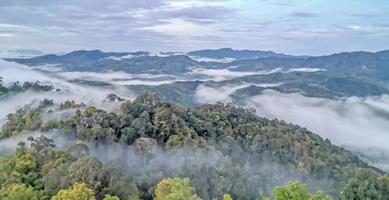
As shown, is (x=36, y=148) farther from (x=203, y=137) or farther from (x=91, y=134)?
(x=203, y=137)

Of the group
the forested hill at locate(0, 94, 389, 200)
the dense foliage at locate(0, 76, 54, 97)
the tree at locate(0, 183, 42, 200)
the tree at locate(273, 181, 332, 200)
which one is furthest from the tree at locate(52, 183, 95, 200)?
the dense foliage at locate(0, 76, 54, 97)

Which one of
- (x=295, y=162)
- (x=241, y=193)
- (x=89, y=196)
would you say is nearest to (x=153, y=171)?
(x=241, y=193)

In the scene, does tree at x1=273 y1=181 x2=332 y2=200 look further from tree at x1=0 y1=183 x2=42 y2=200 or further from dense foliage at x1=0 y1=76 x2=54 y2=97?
dense foliage at x1=0 y1=76 x2=54 y2=97

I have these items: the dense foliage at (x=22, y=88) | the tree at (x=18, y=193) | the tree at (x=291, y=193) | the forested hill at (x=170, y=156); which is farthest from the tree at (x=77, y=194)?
the dense foliage at (x=22, y=88)

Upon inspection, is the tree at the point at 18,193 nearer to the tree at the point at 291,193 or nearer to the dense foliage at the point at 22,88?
the tree at the point at 291,193

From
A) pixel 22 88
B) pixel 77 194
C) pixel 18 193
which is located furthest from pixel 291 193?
pixel 22 88

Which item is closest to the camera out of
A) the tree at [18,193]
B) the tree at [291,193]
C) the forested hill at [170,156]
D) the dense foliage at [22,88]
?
the tree at [291,193]

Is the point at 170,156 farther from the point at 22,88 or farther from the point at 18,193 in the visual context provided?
the point at 22,88

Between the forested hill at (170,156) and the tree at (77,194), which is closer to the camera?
the tree at (77,194)

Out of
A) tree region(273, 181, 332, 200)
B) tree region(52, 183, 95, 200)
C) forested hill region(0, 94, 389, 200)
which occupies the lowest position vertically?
forested hill region(0, 94, 389, 200)
